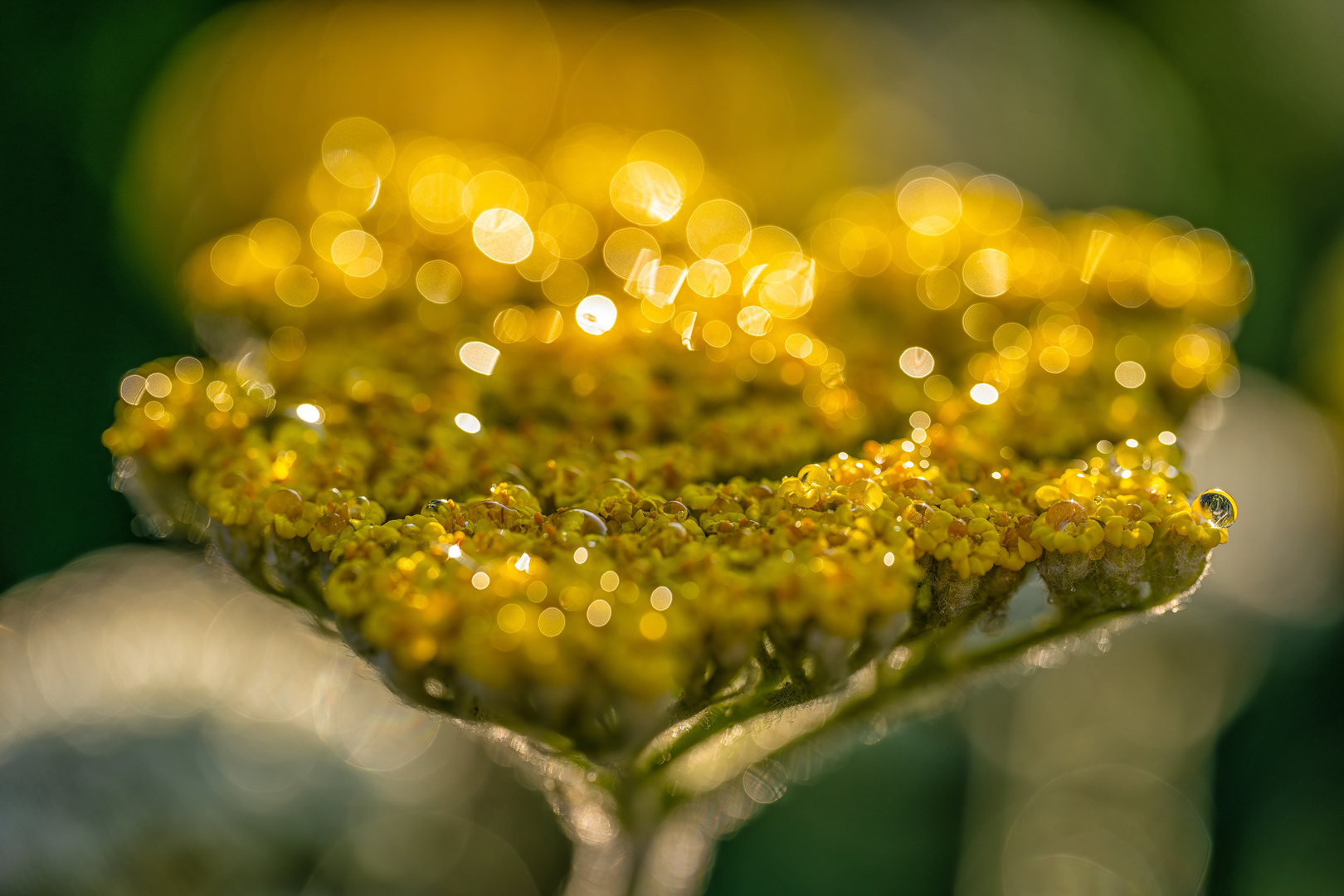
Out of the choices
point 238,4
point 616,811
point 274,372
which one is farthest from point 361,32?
point 616,811

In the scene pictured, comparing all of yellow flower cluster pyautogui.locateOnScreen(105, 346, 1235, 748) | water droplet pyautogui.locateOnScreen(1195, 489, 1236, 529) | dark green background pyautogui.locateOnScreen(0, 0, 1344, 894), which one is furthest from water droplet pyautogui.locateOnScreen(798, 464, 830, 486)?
dark green background pyautogui.locateOnScreen(0, 0, 1344, 894)

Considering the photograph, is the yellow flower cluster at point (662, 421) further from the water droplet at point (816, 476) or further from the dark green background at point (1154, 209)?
the dark green background at point (1154, 209)

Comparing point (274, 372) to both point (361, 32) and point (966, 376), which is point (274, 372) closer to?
point (966, 376)

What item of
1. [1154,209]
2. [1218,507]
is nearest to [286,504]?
[1218,507]

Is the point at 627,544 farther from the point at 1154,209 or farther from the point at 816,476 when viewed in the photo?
the point at 1154,209

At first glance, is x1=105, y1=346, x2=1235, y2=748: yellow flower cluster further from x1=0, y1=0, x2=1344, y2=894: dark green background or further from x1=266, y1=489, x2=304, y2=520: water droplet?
x1=0, y1=0, x2=1344, y2=894: dark green background

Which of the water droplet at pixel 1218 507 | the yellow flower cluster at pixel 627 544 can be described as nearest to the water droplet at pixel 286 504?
the yellow flower cluster at pixel 627 544
